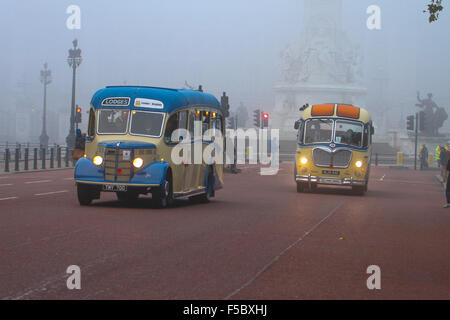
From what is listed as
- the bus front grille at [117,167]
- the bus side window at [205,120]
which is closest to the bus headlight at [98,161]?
the bus front grille at [117,167]

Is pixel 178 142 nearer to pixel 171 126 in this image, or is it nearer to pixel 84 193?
pixel 171 126

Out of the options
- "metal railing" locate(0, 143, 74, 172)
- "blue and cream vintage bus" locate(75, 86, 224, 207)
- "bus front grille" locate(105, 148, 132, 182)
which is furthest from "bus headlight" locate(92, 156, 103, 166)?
"metal railing" locate(0, 143, 74, 172)

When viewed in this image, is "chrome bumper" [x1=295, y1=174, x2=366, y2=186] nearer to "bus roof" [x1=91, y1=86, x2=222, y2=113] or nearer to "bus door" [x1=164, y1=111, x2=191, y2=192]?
"bus door" [x1=164, y1=111, x2=191, y2=192]

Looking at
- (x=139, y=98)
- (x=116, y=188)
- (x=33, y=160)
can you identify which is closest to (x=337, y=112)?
(x=139, y=98)

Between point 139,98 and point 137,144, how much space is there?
1210mm

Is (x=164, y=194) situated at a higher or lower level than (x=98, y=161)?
lower

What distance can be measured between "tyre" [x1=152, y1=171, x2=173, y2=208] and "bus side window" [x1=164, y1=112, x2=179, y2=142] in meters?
0.77

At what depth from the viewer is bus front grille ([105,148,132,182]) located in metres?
17.3

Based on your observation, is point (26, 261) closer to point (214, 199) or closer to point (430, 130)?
point (214, 199)

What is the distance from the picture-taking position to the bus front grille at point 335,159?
26.9 meters

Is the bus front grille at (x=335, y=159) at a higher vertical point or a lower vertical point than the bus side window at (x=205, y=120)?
lower

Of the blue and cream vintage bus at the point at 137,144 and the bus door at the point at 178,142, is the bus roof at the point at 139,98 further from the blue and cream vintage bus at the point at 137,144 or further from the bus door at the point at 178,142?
the bus door at the point at 178,142

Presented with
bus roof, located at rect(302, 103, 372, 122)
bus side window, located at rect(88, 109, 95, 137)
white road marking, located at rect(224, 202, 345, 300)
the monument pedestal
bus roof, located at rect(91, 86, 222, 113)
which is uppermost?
the monument pedestal

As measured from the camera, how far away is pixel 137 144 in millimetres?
17469
